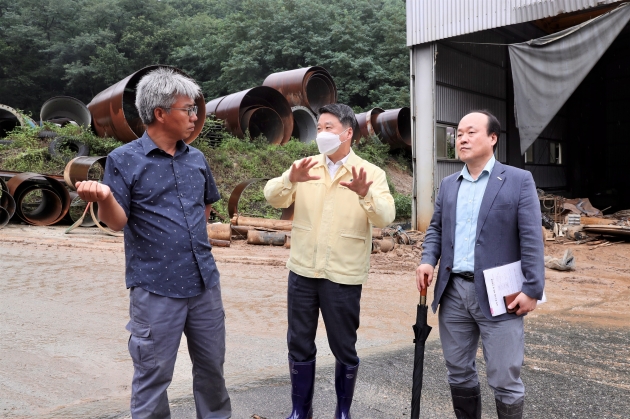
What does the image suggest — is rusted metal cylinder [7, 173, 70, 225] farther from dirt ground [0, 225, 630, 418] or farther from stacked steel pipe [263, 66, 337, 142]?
stacked steel pipe [263, 66, 337, 142]

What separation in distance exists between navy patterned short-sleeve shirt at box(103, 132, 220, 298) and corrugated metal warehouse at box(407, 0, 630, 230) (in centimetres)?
1041

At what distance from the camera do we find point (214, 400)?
270cm

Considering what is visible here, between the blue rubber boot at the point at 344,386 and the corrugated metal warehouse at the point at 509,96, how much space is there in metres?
9.80

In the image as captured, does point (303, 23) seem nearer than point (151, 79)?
No

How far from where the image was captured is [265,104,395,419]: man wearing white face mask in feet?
9.90

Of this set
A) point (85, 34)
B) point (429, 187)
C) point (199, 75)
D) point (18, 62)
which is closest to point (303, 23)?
point (199, 75)

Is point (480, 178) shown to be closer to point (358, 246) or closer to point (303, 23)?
point (358, 246)

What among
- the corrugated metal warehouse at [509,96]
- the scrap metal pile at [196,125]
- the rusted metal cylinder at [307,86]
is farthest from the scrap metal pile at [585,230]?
the rusted metal cylinder at [307,86]

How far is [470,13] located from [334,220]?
1112 centimetres

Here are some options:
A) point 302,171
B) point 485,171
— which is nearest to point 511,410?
point 485,171

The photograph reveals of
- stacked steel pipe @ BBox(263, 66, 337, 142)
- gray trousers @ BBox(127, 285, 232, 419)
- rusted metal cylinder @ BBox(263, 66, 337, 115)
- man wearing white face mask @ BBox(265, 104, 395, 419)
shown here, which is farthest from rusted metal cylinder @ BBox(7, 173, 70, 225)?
gray trousers @ BBox(127, 285, 232, 419)

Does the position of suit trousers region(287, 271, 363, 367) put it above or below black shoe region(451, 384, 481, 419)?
above

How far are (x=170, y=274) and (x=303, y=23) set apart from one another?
32.4 metres

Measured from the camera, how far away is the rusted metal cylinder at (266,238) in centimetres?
1060
